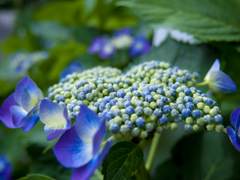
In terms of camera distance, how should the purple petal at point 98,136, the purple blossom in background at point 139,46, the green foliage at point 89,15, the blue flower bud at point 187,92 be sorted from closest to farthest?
the purple petal at point 98,136 < the blue flower bud at point 187,92 < the purple blossom in background at point 139,46 < the green foliage at point 89,15

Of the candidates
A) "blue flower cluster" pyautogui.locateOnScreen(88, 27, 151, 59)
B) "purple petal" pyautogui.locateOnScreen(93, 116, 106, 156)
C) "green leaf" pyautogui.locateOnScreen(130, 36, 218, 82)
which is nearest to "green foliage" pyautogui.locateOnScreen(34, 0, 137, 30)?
"blue flower cluster" pyautogui.locateOnScreen(88, 27, 151, 59)

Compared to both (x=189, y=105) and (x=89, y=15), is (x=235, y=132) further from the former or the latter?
(x=89, y=15)

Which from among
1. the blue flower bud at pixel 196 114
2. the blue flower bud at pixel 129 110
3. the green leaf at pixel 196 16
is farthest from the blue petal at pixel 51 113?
the green leaf at pixel 196 16

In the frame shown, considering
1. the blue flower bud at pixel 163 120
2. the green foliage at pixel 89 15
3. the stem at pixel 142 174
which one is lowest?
the stem at pixel 142 174

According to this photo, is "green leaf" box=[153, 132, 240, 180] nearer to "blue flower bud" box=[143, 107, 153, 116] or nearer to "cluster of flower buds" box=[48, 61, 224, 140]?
"cluster of flower buds" box=[48, 61, 224, 140]

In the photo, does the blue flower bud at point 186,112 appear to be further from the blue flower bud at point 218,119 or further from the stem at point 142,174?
the stem at point 142,174

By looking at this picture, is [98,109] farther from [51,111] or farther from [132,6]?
[132,6]

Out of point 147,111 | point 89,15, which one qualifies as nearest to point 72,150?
point 147,111

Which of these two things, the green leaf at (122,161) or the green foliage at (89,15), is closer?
the green leaf at (122,161)
